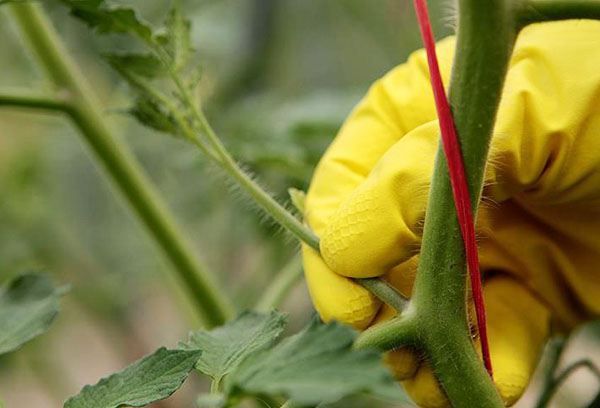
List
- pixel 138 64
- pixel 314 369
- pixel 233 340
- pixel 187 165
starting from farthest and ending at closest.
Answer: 1. pixel 187 165
2. pixel 138 64
3. pixel 233 340
4. pixel 314 369

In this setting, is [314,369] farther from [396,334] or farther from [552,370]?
[552,370]

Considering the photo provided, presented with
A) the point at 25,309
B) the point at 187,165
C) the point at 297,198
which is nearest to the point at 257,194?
the point at 297,198

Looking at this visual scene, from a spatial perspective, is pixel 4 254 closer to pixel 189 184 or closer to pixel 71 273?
pixel 71 273

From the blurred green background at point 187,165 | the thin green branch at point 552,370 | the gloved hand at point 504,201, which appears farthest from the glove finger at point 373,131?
the blurred green background at point 187,165

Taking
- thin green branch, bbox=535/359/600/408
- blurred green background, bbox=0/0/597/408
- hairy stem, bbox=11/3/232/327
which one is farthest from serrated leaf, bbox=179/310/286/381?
blurred green background, bbox=0/0/597/408

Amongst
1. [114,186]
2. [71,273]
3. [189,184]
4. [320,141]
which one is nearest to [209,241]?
[189,184]

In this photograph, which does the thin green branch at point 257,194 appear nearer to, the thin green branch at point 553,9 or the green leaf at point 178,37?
the green leaf at point 178,37

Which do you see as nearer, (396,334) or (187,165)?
(396,334)

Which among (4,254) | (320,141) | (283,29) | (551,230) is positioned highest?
(283,29)
